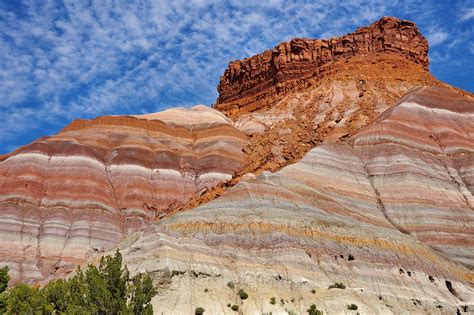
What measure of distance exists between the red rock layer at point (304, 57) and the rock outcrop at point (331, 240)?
1713 inches

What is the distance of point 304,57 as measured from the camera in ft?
430

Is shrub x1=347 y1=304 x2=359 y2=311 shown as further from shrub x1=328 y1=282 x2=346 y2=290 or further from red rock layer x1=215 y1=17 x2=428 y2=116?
red rock layer x1=215 y1=17 x2=428 y2=116

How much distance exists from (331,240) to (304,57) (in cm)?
7682

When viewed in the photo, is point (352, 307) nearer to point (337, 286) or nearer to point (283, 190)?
point (337, 286)

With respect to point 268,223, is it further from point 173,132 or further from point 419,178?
point 173,132

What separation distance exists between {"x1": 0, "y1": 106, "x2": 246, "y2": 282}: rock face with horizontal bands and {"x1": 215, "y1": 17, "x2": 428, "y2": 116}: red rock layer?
2288 centimetres

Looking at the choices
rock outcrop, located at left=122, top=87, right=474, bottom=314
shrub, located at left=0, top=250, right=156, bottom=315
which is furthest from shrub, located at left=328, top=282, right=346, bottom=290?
shrub, located at left=0, top=250, right=156, bottom=315

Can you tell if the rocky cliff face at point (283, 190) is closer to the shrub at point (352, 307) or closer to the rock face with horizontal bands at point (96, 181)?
the rock face with horizontal bands at point (96, 181)

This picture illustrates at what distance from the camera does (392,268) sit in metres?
57.8

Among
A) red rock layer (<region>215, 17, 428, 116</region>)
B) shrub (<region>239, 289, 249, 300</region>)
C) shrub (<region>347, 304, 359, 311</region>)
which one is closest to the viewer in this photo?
shrub (<region>239, 289, 249, 300</region>)

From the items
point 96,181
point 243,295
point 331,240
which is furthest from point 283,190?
point 96,181

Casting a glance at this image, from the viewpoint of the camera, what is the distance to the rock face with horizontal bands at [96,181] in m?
80.8

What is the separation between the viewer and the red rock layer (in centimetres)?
12438

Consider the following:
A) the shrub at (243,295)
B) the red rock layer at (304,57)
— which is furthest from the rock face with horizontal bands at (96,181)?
the shrub at (243,295)
